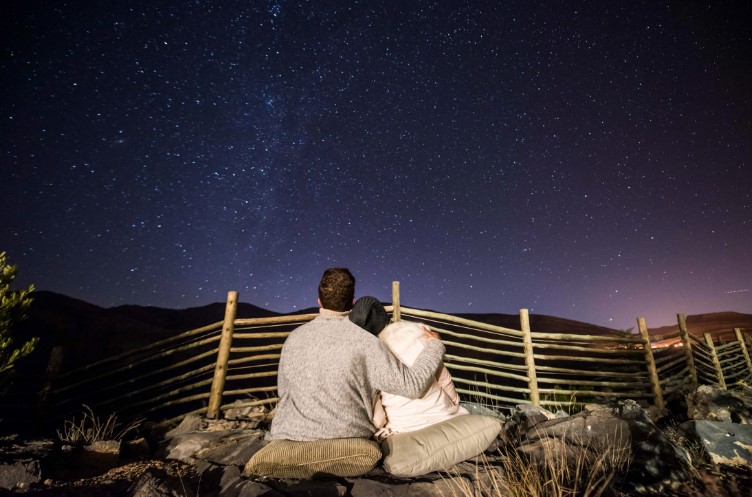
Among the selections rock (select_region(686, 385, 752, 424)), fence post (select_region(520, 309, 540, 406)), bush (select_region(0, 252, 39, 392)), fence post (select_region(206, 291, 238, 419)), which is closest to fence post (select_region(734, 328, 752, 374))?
rock (select_region(686, 385, 752, 424))

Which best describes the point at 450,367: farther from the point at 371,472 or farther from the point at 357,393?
the point at 357,393

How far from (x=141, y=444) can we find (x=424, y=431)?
3.14 m

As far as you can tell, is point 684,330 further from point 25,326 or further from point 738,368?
point 25,326

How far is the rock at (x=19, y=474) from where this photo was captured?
2078 mm

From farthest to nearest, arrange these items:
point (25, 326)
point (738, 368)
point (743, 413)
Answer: point (25, 326) < point (738, 368) < point (743, 413)

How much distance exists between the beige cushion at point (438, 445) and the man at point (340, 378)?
0.63ft

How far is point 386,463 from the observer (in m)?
1.66

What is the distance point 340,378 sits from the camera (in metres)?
1.65

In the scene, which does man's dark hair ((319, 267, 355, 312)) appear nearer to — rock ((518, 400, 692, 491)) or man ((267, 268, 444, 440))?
man ((267, 268, 444, 440))

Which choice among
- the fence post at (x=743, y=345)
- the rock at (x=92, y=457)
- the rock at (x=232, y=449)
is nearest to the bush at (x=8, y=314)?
the rock at (x=92, y=457)

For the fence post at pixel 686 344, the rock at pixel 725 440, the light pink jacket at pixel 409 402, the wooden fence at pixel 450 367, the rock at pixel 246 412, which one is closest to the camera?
the light pink jacket at pixel 409 402

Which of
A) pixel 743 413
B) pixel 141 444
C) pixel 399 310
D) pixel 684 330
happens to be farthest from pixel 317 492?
pixel 684 330

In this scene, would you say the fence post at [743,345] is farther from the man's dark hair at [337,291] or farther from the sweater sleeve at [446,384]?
the man's dark hair at [337,291]

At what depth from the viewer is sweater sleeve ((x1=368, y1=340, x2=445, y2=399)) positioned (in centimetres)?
158
